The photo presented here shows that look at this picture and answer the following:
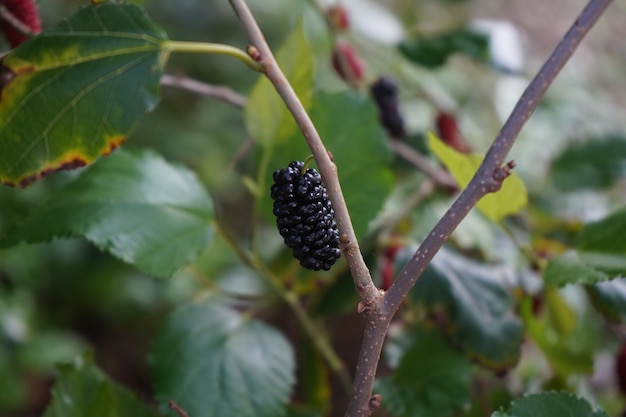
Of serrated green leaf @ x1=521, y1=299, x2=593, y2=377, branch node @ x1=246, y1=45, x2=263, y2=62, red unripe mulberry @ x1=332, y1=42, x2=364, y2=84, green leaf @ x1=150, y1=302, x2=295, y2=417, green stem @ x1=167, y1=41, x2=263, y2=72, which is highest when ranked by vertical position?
red unripe mulberry @ x1=332, y1=42, x2=364, y2=84

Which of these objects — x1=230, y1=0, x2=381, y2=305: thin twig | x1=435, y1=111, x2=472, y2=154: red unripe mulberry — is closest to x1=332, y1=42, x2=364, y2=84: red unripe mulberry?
x1=435, y1=111, x2=472, y2=154: red unripe mulberry

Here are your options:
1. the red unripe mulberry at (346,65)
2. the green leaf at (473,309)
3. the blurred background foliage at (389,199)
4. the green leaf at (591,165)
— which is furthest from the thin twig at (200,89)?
the green leaf at (591,165)

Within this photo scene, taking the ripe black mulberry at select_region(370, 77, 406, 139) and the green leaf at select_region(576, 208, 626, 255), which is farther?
the ripe black mulberry at select_region(370, 77, 406, 139)

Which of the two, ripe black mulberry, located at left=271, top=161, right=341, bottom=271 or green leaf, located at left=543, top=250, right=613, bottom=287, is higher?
green leaf, located at left=543, top=250, right=613, bottom=287

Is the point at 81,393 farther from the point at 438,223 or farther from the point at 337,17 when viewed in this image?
the point at 337,17

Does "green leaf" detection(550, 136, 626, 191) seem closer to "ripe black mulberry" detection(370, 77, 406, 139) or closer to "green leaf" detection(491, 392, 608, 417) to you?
"ripe black mulberry" detection(370, 77, 406, 139)

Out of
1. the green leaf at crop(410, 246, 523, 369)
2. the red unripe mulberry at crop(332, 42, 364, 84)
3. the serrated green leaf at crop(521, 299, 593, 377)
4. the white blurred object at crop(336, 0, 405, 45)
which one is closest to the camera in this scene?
the green leaf at crop(410, 246, 523, 369)

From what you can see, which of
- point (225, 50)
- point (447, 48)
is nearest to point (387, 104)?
point (447, 48)
